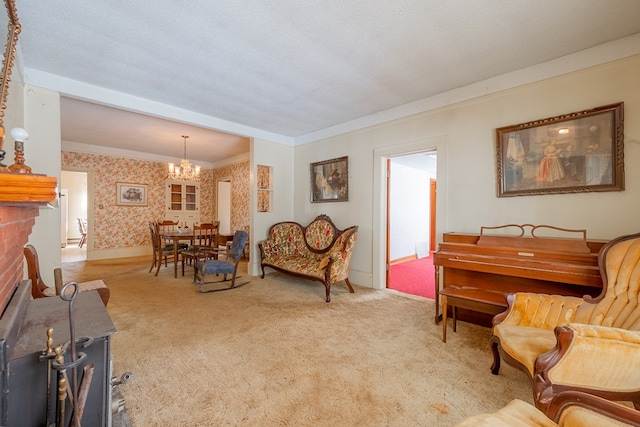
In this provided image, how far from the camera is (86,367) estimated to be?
3.69 feet

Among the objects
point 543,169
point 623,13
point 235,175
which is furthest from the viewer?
point 235,175

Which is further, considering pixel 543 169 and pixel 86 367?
pixel 543 169

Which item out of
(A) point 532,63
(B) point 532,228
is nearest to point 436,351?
(B) point 532,228

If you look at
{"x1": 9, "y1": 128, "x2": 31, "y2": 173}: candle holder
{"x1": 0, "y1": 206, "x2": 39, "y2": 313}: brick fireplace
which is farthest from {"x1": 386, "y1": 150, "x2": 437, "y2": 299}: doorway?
{"x1": 9, "y1": 128, "x2": 31, "y2": 173}: candle holder

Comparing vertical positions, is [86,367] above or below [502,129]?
below

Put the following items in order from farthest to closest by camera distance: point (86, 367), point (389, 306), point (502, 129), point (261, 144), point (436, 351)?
point (261, 144) → point (389, 306) → point (502, 129) → point (436, 351) → point (86, 367)

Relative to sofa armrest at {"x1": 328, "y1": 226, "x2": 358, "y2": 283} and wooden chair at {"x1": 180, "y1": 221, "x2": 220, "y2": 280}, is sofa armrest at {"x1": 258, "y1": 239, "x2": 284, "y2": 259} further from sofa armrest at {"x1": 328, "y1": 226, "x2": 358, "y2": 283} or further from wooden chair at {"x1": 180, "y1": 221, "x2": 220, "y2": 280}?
sofa armrest at {"x1": 328, "y1": 226, "x2": 358, "y2": 283}

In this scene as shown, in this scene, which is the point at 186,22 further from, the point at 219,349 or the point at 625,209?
the point at 625,209

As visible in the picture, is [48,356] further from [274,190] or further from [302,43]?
[274,190]

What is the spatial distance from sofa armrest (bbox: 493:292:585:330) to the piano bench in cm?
33

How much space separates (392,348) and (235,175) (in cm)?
626

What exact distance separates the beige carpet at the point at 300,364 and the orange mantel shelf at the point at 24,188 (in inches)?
53.1

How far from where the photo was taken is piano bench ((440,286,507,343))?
2316 millimetres

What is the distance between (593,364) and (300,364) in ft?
5.70
